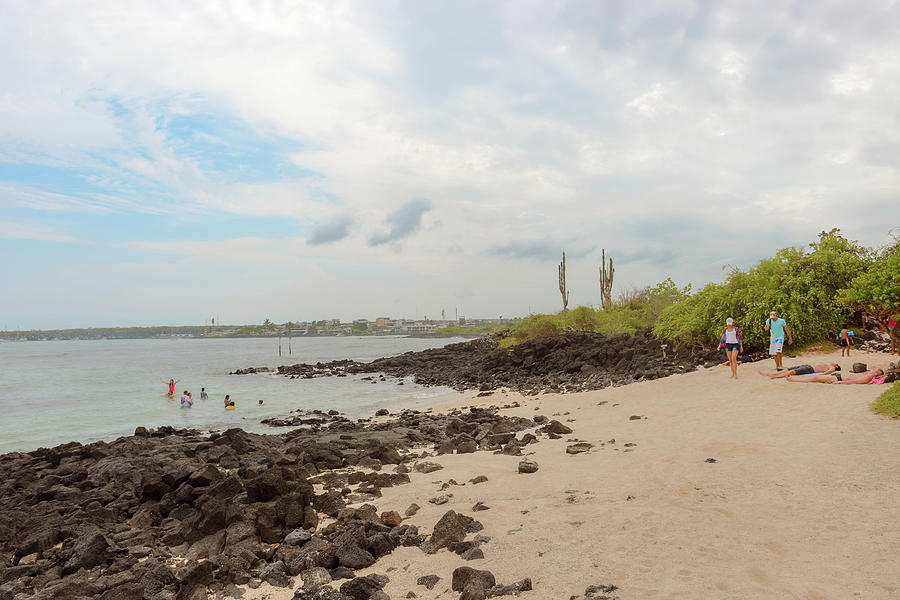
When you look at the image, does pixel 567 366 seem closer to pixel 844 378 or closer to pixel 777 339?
pixel 777 339

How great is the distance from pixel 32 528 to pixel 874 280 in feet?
57.0

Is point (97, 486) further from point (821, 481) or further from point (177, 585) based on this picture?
point (821, 481)

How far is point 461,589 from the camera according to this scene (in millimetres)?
4914

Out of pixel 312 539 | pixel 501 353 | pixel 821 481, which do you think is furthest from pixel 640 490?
pixel 501 353

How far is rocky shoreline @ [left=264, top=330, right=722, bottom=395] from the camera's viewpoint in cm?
2084

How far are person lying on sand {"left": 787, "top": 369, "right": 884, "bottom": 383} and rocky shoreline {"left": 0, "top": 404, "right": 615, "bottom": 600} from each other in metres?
7.11

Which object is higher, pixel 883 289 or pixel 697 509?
pixel 883 289

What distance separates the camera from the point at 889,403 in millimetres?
9750

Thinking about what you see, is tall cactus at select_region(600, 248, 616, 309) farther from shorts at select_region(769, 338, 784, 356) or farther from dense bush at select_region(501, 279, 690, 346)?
shorts at select_region(769, 338, 784, 356)

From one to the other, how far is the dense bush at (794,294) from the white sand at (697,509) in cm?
768

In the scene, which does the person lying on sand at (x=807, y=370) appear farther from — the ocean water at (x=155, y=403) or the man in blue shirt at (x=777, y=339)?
the ocean water at (x=155, y=403)

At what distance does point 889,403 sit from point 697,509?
6314mm

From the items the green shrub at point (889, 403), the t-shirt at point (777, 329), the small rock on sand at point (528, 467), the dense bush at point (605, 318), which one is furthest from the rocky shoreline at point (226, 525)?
the dense bush at point (605, 318)

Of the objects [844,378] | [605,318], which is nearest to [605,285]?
[605,318]
